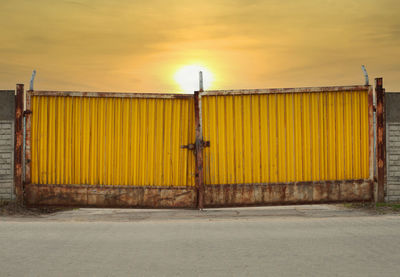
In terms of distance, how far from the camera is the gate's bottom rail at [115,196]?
11.1 metres

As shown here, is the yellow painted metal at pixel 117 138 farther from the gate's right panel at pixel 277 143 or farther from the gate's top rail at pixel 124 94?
the gate's right panel at pixel 277 143

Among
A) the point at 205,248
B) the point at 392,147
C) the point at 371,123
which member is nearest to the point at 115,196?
the point at 205,248

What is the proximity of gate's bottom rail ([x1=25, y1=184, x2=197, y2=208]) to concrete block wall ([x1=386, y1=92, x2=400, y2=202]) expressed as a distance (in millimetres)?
4702

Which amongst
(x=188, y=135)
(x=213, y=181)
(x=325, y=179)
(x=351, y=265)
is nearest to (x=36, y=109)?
(x=188, y=135)

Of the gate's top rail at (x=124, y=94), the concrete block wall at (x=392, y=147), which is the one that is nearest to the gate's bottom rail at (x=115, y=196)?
the gate's top rail at (x=124, y=94)

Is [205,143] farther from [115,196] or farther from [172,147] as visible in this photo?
[115,196]

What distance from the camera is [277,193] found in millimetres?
11188

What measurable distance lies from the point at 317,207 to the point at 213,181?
2.79 m

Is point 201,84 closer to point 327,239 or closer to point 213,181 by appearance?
point 213,181

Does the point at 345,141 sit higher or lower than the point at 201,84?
lower

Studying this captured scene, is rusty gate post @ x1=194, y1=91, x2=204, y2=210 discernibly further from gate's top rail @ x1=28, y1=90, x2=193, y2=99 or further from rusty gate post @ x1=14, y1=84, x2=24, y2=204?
rusty gate post @ x1=14, y1=84, x2=24, y2=204

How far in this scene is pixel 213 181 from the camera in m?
11.2

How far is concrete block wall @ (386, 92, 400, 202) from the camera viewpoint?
1168cm

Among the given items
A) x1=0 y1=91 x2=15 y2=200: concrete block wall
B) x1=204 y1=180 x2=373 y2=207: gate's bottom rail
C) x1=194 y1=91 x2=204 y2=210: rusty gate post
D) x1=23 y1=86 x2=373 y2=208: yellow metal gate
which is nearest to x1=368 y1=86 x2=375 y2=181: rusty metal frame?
x1=204 y1=180 x2=373 y2=207: gate's bottom rail
